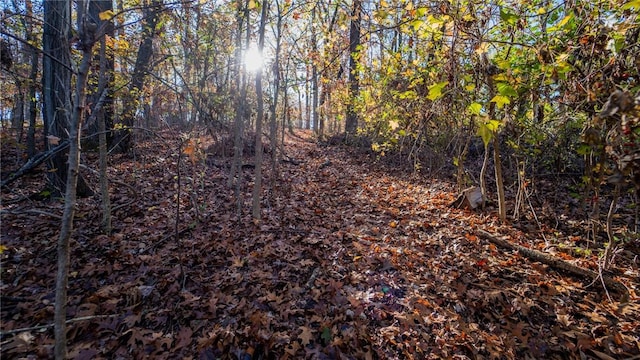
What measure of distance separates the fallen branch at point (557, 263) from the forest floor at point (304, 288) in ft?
0.26

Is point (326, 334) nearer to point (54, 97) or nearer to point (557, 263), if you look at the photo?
point (557, 263)

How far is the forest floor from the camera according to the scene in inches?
108

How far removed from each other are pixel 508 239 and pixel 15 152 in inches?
491

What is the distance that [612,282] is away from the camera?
3.40m

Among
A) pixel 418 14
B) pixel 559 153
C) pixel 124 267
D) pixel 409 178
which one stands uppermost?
pixel 418 14

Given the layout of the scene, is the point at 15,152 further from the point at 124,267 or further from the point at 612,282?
the point at 612,282

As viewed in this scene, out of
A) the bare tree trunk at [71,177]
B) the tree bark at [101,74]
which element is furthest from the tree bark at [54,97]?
the bare tree trunk at [71,177]

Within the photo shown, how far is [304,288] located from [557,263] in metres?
3.30

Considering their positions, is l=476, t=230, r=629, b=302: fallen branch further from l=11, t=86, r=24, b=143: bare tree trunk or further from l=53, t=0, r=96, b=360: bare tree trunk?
l=11, t=86, r=24, b=143: bare tree trunk

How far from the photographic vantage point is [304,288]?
355cm

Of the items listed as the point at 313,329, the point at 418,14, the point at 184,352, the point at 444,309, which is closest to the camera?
the point at 418,14

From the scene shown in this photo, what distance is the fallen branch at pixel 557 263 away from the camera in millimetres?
3355

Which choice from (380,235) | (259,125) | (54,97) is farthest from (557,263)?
(54,97)

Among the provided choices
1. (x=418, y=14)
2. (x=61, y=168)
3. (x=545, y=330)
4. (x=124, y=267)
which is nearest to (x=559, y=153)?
(x=545, y=330)
